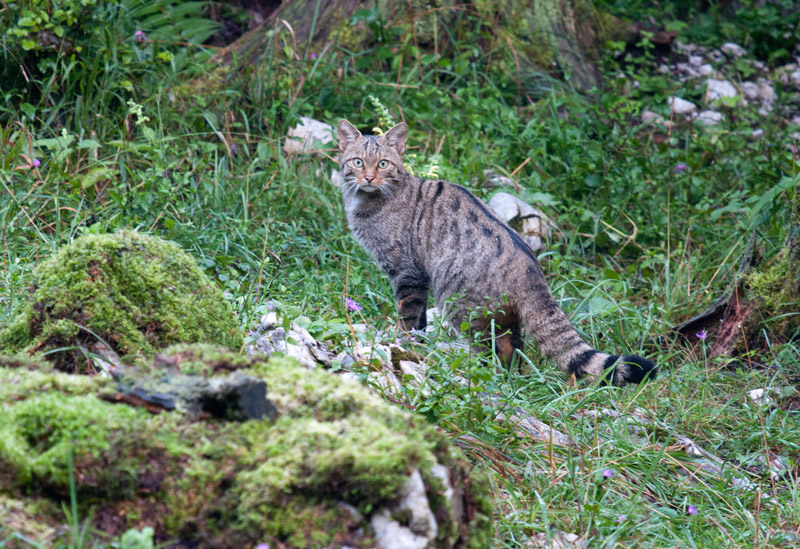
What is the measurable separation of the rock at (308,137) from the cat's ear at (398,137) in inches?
39.0

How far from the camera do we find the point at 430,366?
10.7ft

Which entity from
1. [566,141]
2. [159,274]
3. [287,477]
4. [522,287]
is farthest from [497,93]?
[287,477]

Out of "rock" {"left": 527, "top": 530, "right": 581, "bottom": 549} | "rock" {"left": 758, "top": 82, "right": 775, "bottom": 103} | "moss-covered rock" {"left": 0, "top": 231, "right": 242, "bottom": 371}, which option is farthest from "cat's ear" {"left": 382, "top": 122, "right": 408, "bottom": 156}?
"rock" {"left": 758, "top": 82, "right": 775, "bottom": 103}

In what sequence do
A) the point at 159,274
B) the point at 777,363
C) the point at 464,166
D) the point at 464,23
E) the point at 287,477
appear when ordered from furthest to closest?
the point at 464,23
the point at 464,166
the point at 777,363
the point at 159,274
the point at 287,477

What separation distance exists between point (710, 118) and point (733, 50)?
6.12 ft

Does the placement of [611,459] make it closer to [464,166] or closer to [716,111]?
[464,166]

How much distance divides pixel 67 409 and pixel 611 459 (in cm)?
203

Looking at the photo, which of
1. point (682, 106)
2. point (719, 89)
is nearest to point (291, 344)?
point (682, 106)

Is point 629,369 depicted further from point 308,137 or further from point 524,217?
point 308,137

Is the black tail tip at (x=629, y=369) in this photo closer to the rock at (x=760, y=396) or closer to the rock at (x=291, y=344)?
Result: the rock at (x=760, y=396)

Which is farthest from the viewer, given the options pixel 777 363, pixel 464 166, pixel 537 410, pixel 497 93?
pixel 497 93

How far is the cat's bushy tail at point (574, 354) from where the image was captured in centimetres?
351

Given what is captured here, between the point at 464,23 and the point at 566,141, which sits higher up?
the point at 464,23

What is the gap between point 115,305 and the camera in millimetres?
2523
